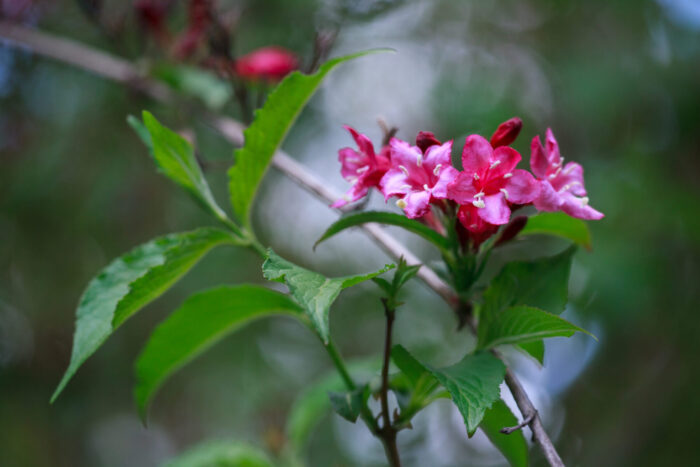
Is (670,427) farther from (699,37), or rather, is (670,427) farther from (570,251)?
(570,251)

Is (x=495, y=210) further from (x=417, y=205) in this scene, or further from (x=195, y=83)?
(x=195, y=83)

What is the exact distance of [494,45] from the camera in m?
4.78

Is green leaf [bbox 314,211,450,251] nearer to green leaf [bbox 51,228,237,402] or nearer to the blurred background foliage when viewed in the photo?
green leaf [bbox 51,228,237,402]

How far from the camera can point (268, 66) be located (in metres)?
2.38

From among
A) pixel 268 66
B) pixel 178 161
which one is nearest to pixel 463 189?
pixel 178 161

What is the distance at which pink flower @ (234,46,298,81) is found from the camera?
2365mm

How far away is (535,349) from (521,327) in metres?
0.15

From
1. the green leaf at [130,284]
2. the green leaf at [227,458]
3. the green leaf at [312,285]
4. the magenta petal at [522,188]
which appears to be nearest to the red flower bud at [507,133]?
the magenta petal at [522,188]

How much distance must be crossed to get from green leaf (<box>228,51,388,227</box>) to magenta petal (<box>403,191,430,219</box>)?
0.93ft

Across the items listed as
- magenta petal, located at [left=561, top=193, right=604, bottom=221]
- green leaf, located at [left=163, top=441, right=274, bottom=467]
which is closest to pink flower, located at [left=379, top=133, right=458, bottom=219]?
magenta petal, located at [left=561, top=193, right=604, bottom=221]

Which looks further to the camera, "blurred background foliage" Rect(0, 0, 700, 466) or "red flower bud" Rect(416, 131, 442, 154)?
"blurred background foliage" Rect(0, 0, 700, 466)

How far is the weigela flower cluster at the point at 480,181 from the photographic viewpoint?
1.06 metres

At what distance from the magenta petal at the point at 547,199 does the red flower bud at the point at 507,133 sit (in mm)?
123

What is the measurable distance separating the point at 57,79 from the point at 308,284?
3265mm
